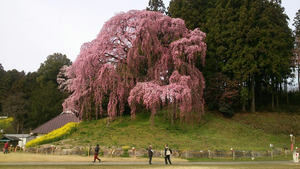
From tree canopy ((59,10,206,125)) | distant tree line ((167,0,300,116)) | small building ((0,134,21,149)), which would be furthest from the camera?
small building ((0,134,21,149))

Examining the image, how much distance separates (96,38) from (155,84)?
8158mm

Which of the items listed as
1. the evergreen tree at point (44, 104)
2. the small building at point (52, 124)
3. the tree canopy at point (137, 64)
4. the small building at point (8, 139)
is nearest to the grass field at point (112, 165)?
the tree canopy at point (137, 64)

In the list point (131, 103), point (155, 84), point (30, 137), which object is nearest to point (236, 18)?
point (155, 84)

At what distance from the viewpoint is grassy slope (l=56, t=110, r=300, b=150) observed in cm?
1966

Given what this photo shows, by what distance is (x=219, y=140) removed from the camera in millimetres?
20891

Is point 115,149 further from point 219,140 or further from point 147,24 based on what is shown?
point 147,24

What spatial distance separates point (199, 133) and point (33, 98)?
125ft

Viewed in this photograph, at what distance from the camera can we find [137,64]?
74.8 feet

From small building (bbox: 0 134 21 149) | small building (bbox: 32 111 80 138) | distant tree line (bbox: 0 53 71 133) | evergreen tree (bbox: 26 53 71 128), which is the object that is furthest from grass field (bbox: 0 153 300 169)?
distant tree line (bbox: 0 53 71 133)

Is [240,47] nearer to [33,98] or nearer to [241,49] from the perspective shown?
[241,49]

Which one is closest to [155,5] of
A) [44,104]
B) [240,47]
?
[240,47]

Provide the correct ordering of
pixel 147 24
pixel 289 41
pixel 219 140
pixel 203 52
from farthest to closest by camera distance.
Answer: pixel 289 41, pixel 203 52, pixel 147 24, pixel 219 140

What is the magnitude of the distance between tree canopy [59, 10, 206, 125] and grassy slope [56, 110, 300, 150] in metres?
1.82

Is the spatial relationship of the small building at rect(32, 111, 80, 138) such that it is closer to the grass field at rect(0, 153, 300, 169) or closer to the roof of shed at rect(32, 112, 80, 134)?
the roof of shed at rect(32, 112, 80, 134)
